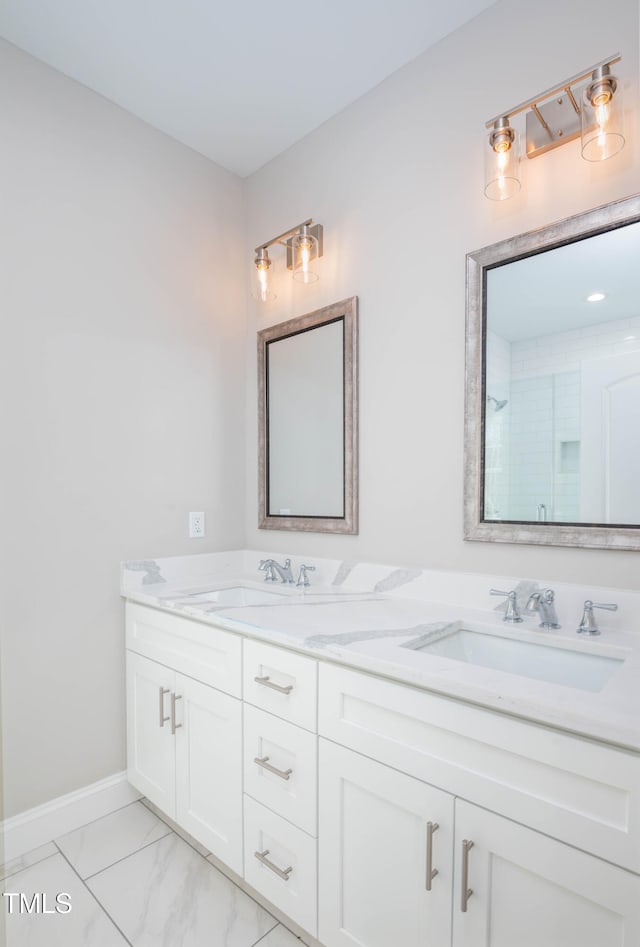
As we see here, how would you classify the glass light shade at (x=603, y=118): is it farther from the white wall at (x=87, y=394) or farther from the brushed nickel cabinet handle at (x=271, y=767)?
the brushed nickel cabinet handle at (x=271, y=767)

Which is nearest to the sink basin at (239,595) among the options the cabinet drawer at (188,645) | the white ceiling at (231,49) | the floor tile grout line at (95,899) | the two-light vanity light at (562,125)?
the cabinet drawer at (188,645)

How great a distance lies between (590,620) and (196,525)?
59.4 inches

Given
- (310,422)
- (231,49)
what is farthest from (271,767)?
(231,49)

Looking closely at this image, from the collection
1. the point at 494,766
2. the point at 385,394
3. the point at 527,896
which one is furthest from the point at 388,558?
the point at 527,896

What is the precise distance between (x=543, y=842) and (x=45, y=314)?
6.47 ft

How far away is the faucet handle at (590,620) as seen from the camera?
4.09ft

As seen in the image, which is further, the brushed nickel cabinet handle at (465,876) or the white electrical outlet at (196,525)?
the white electrical outlet at (196,525)

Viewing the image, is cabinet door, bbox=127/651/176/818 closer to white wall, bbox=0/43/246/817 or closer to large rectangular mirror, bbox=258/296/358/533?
white wall, bbox=0/43/246/817

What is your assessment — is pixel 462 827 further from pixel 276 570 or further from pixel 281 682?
pixel 276 570

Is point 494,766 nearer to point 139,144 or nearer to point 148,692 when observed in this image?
point 148,692

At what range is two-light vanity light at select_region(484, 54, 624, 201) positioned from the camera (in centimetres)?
123

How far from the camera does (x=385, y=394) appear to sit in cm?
180

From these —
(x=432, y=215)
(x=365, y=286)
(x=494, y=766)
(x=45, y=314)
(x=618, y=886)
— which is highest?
(x=432, y=215)

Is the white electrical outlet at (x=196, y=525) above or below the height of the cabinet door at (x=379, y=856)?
above
